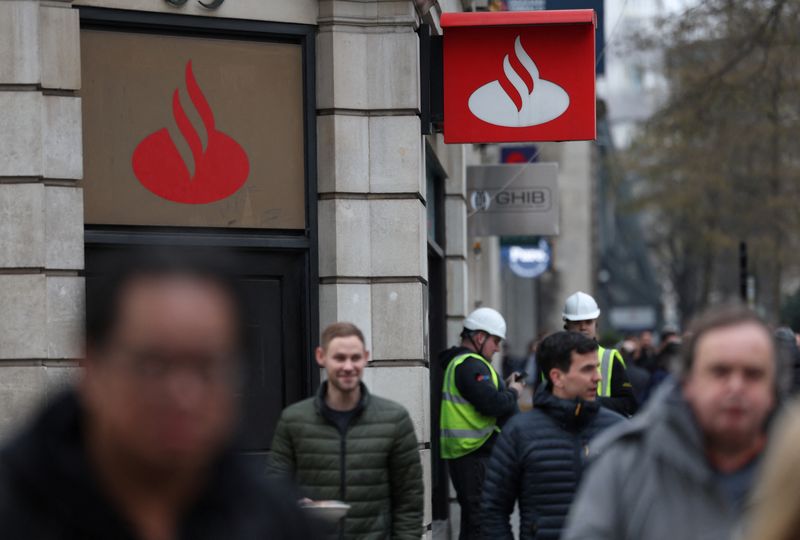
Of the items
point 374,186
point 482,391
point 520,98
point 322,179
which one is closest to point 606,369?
point 482,391

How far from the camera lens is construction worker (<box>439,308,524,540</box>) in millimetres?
10055

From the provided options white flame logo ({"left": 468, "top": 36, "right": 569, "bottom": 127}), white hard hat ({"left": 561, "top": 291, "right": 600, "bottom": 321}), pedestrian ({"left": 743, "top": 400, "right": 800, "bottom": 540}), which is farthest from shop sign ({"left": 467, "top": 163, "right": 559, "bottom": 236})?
pedestrian ({"left": 743, "top": 400, "right": 800, "bottom": 540})

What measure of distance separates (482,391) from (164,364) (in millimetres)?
8252

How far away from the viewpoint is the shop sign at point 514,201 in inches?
630

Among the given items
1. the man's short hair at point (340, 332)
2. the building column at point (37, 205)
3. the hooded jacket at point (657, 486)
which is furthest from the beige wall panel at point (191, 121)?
the hooded jacket at point (657, 486)

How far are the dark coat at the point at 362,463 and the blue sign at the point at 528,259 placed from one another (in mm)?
17292

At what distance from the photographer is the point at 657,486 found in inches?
135

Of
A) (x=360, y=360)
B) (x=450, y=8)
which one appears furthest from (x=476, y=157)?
(x=360, y=360)

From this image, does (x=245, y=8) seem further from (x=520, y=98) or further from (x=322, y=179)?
(x=520, y=98)

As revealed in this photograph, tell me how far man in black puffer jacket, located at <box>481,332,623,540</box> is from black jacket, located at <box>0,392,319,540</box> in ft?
14.2

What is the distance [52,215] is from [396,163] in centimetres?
237

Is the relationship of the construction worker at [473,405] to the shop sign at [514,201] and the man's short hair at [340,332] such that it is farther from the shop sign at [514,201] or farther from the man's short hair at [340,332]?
the shop sign at [514,201]

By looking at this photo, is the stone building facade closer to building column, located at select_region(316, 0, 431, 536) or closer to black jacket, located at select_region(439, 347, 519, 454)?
building column, located at select_region(316, 0, 431, 536)

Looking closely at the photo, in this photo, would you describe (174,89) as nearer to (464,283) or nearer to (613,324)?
(464,283)
